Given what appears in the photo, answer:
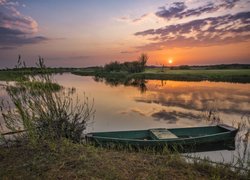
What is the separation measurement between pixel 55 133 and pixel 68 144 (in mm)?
1393

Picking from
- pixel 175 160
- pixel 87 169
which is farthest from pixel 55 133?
pixel 175 160

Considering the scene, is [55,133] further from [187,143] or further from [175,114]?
[175,114]

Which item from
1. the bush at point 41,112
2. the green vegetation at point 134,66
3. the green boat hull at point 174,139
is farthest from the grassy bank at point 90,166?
the green vegetation at point 134,66

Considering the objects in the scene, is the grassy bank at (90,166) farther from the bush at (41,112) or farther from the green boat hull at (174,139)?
the green boat hull at (174,139)

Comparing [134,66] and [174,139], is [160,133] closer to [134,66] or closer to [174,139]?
[174,139]

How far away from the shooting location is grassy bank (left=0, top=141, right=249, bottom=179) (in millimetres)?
5207

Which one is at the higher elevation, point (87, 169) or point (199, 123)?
point (87, 169)

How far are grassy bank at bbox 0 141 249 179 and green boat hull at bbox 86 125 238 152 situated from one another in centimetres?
229

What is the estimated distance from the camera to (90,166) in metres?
5.61

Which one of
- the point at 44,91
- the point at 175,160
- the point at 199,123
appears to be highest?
the point at 44,91

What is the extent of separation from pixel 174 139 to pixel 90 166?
472 cm

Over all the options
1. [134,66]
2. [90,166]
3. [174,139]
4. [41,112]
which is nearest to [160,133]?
[174,139]

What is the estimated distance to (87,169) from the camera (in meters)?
5.45

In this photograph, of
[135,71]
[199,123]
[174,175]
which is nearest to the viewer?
[174,175]
